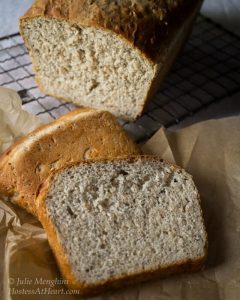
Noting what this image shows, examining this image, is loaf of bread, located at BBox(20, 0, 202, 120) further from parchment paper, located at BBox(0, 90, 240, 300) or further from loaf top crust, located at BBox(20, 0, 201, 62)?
parchment paper, located at BBox(0, 90, 240, 300)

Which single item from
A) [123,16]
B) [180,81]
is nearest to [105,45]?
[123,16]

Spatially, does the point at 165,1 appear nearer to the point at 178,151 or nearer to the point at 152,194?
the point at 178,151

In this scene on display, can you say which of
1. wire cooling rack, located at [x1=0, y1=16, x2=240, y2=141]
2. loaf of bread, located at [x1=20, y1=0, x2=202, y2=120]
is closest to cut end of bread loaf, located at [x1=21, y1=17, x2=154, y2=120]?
loaf of bread, located at [x1=20, y1=0, x2=202, y2=120]

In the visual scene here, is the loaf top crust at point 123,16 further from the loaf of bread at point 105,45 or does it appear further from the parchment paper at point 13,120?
the parchment paper at point 13,120

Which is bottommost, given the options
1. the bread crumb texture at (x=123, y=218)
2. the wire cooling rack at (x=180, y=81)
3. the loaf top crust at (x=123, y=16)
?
the wire cooling rack at (x=180, y=81)

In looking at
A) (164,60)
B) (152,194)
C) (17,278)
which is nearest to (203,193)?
(152,194)

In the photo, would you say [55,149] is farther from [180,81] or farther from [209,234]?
[180,81]

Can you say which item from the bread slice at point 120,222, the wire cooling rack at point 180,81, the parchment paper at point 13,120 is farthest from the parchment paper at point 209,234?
the parchment paper at point 13,120
